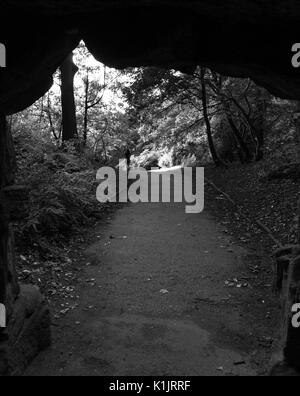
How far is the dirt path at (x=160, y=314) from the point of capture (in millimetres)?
4902

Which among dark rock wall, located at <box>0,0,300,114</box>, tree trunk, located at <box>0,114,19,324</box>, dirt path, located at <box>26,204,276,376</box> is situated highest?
dark rock wall, located at <box>0,0,300,114</box>

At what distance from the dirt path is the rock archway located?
129 centimetres

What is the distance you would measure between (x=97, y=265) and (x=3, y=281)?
4.00 metres

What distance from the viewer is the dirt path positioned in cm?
490

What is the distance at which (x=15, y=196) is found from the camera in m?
4.58

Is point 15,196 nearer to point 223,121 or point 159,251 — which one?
Result: point 159,251

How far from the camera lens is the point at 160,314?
6.31 m

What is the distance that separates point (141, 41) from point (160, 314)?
422cm
